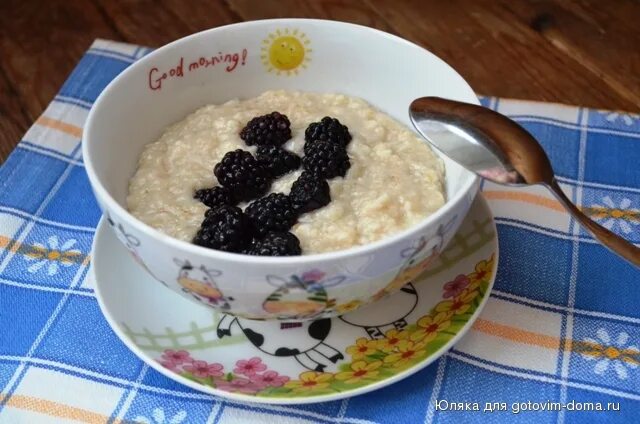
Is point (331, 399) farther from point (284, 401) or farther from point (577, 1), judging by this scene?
point (577, 1)

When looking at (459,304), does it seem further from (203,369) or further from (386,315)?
(203,369)

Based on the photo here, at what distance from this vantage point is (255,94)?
5.22 feet

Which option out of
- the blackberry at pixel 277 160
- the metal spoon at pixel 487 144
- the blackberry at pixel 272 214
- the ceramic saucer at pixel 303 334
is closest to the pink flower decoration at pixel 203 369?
the ceramic saucer at pixel 303 334

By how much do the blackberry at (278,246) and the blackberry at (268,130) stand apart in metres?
0.27

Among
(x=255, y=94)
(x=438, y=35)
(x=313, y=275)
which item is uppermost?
(x=313, y=275)

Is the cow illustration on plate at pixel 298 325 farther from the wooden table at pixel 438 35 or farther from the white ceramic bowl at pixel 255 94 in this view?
the wooden table at pixel 438 35

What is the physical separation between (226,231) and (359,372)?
284 mm

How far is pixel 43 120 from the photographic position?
5.75 feet

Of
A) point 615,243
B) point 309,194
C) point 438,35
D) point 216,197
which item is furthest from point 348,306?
point 438,35

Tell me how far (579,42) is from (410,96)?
0.73m

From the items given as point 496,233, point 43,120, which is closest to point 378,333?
point 496,233

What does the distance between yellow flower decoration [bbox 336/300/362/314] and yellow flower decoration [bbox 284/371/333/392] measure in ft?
0.31

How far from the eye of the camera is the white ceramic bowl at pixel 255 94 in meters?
1.07

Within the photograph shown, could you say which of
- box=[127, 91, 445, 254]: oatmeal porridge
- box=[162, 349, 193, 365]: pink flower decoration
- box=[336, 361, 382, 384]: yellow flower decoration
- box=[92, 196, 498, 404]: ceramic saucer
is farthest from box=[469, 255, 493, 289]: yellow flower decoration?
box=[162, 349, 193, 365]: pink flower decoration
